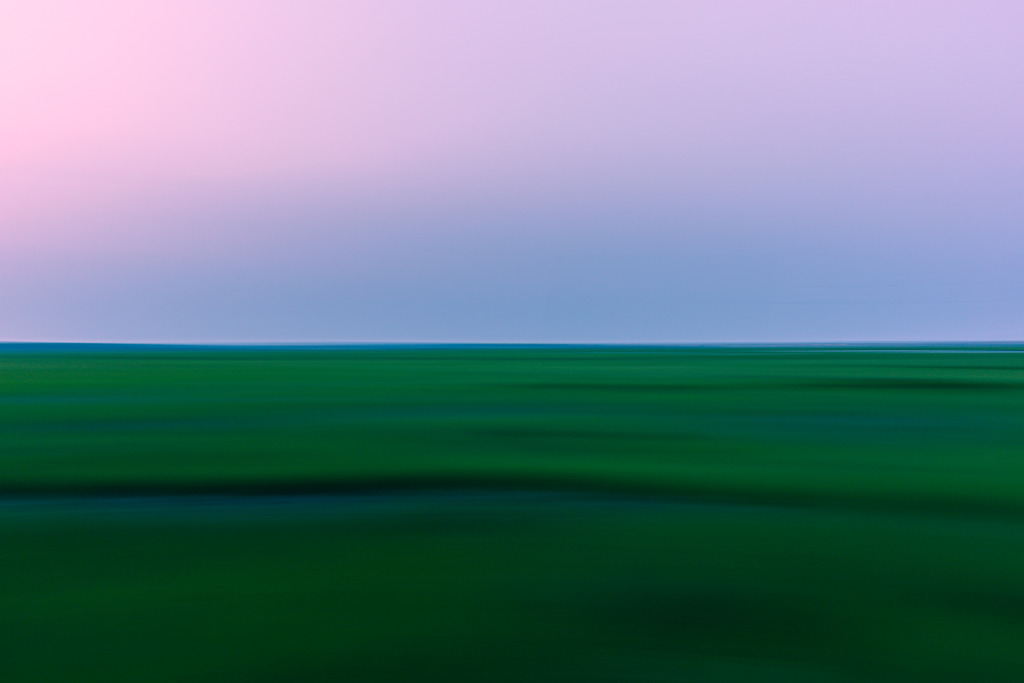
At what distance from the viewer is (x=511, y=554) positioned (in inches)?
119

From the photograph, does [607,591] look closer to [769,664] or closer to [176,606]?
Result: [769,664]

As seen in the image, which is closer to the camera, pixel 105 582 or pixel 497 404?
pixel 105 582

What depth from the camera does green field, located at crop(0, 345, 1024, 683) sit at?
2.10 meters

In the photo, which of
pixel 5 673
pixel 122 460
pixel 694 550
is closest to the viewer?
pixel 5 673

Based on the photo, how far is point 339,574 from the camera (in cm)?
275

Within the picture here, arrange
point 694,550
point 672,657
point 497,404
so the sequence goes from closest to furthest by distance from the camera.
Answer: point 672,657 < point 694,550 < point 497,404

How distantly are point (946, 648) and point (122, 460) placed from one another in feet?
14.4

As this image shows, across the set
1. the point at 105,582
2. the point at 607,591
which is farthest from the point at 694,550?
the point at 105,582

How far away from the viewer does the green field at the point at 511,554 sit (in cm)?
210

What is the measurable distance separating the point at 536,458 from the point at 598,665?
311cm

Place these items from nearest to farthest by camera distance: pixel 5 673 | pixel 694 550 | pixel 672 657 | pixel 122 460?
pixel 5 673 < pixel 672 657 < pixel 694 550 < pixel 122 460

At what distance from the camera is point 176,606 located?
2.41 meters

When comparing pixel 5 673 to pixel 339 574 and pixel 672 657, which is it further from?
pixel 672 657

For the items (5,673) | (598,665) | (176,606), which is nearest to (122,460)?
(176,606)
